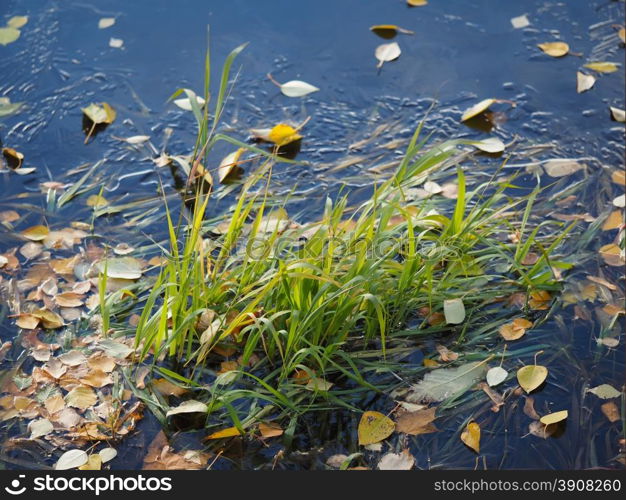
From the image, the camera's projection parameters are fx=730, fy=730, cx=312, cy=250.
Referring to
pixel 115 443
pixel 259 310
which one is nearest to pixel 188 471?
pixel 115 443

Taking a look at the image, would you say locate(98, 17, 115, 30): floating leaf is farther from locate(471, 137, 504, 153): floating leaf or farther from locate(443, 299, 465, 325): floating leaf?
locate(443, 299, 465, 325): floating leaf

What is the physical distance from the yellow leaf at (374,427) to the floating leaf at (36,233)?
143 cm

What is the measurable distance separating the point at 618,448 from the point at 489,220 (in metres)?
0.89

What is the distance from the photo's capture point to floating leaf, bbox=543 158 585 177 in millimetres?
3020

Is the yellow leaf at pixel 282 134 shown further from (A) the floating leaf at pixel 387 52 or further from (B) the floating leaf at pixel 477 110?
(B) the floating leaf at pixel 477 110

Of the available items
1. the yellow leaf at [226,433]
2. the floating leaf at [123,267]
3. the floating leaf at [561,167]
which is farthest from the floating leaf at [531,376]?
the floating leaf at [123,267]

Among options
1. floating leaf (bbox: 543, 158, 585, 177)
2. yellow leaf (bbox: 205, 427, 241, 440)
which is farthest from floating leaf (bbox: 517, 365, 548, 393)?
floating leaf (bbox: 543, 158, 585, 177)

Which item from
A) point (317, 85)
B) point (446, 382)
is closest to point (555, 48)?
point (317, 85)

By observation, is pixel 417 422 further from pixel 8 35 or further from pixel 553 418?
pixel 8 35

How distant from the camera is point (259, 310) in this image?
233 cm

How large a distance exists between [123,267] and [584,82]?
228 cm

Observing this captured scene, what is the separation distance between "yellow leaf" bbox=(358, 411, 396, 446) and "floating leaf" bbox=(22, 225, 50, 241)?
143 centimetres

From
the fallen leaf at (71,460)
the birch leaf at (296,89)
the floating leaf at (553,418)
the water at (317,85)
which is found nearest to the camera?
the fallen leaf at (71,460)

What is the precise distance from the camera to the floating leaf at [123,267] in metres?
2.60
